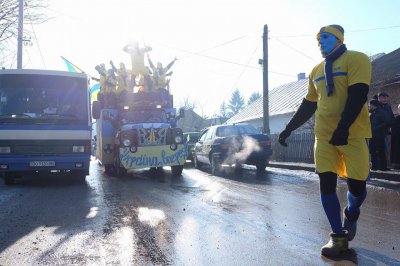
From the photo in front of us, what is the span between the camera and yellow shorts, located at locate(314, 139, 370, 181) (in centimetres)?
370

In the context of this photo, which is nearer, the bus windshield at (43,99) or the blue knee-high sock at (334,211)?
the blue knee-high sock at (334,211)

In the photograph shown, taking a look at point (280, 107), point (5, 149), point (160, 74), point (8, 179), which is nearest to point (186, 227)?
point (5, 149)

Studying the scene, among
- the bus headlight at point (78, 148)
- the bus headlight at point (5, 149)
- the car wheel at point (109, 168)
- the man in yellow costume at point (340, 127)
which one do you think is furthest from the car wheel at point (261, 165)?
the man in yellow costume at point (340, 127)

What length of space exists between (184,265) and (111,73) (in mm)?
11371

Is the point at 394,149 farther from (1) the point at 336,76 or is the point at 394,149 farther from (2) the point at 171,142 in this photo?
(1) the point at 336,76

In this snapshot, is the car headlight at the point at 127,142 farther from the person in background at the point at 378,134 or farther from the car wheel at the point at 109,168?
the person in background at the point at 378,134

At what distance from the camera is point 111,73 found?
14109 millimetres

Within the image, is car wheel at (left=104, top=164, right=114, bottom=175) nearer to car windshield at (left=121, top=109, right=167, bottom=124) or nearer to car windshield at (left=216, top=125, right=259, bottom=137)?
car windshield at (left=121, top=109, right=167, bottom=124)

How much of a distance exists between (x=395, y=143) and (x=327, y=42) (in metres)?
7.53

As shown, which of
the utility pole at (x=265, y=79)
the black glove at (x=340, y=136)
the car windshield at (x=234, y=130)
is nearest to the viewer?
the black glove at (x=340, y=136)

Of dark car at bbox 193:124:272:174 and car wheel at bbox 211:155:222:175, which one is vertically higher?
dark car at bbox 193:124:272:174

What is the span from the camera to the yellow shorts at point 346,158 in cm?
370

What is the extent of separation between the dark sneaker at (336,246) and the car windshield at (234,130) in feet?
31.8

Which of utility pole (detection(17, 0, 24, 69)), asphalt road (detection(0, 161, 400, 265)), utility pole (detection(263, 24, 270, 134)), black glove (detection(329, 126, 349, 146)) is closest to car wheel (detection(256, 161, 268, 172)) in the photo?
asphalt road (detection(0, 161, 400, 265))
